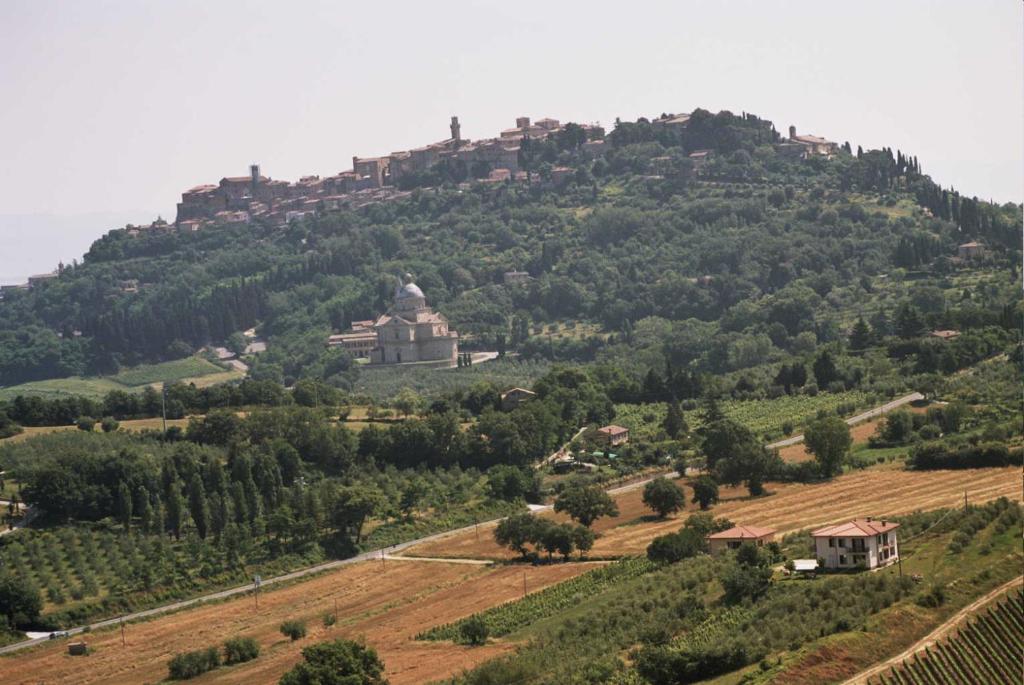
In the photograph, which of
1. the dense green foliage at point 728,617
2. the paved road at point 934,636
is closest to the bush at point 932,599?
the dense green foliage at point 728,617

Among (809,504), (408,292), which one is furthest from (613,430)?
(408,292)

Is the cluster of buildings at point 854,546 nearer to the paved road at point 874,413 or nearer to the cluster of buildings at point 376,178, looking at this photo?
the paved road at point 874,413

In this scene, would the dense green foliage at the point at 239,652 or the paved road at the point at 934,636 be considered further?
the dense green foliage at the point at 239,652

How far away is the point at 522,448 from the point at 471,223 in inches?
2706

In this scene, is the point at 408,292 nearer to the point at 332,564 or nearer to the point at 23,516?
the point at 23,516

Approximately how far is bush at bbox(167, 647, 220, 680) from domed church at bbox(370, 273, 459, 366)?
5686cm

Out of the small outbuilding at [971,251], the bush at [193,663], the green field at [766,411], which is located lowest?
the bush at [193,663]

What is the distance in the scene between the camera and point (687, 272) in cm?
11212

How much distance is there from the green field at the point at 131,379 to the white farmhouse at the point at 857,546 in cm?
6117

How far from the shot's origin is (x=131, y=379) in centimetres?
10488

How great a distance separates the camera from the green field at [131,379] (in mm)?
98500

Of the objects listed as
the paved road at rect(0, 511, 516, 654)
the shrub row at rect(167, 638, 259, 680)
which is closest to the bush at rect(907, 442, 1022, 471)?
the paved road at rect(0, 511, 516, 654)

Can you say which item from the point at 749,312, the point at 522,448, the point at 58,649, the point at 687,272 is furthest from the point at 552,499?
the point at 687,272

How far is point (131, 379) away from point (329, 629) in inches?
2460
